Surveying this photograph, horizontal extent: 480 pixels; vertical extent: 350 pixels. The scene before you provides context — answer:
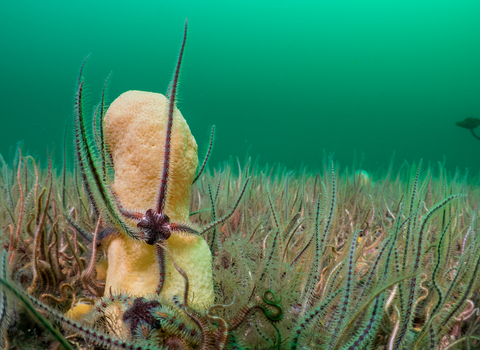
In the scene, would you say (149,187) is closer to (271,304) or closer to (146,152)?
(146,152)

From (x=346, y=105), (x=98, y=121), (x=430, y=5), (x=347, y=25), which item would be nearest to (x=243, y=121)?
(x=346, y=105)

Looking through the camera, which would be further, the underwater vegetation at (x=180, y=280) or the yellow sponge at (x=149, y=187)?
the yellow sponge at (x=149, y=187)

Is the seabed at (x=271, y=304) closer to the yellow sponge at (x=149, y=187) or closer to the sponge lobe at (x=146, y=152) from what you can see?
the yellow sponge at (x=149, y=187)

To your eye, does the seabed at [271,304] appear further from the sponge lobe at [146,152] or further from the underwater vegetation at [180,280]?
the sponge lobe at [146,152]

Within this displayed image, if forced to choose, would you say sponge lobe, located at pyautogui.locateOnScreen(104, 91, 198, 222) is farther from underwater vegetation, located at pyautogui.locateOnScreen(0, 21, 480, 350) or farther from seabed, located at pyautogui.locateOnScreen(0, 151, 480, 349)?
seabed, located at pyautogui.locateOnScreen(0, 151, 480, 349)

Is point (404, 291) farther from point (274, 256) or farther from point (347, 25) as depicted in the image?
point (347, 25)

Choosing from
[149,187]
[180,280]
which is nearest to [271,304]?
[180,280]

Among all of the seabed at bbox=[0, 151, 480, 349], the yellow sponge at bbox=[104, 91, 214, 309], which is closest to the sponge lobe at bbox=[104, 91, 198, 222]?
the yellow sponge at bbox=[104, 91, 214, 309]

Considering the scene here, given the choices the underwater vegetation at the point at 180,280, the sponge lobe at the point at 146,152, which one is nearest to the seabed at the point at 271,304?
the underwater vegetation at the point at 180,280

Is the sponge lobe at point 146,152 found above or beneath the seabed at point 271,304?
above
